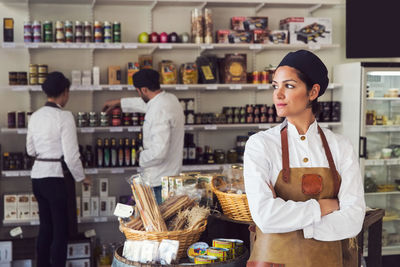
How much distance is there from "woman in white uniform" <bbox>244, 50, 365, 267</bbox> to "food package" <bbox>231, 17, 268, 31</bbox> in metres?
3.60

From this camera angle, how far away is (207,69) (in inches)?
214

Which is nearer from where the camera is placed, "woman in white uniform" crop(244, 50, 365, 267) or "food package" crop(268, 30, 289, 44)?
"woman in white uniform" crop(244, 50, 365, 267)

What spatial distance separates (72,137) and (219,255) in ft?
8.19

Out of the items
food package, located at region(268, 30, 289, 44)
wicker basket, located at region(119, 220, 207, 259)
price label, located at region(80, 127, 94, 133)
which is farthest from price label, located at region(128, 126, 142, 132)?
wicker basket, located at region(119, 220, 207, 259)

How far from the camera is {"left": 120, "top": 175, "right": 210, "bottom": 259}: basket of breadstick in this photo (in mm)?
2252

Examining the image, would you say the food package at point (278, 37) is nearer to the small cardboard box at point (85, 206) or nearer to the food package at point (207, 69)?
the food package at point (207, 69)

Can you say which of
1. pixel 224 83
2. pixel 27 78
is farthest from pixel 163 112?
pixel 27 78

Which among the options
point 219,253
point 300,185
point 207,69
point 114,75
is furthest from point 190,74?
point 300,185

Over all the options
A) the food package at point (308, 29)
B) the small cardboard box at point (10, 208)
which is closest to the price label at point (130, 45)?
the food package at point (308, 29)

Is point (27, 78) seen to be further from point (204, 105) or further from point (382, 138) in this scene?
point (382, 138)

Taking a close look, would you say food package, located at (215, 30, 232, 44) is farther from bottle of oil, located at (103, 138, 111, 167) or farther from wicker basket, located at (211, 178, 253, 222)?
wicker basket, located at (211, 178, 253, 222)

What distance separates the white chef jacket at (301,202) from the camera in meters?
1.94

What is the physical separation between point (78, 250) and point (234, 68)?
2.46 metres

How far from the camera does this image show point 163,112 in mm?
4223
